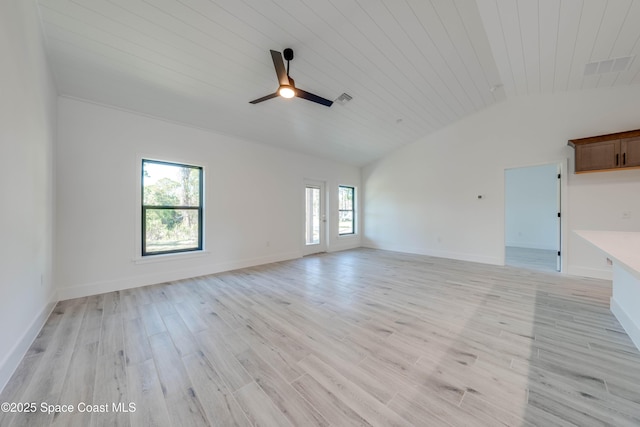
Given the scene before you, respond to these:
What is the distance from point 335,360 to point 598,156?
5.22 m

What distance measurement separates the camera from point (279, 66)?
239cm

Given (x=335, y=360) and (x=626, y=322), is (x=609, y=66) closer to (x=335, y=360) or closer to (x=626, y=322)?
(x=626, y=322)

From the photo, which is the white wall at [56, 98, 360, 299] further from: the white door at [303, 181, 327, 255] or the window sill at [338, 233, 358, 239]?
the window sill at [338, 233, 358, 239]

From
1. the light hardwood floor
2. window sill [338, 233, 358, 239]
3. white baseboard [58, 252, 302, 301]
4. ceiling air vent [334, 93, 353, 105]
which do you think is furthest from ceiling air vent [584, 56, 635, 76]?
white baseboard [58, 252, 302, 301]

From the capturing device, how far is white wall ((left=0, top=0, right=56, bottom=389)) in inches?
62.0

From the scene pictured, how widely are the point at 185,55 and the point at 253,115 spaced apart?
1410 mm

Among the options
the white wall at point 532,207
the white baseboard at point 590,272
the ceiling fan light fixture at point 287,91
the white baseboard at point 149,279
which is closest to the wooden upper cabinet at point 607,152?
the white baseboard at point 590,272

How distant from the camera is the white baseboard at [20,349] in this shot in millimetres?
1553

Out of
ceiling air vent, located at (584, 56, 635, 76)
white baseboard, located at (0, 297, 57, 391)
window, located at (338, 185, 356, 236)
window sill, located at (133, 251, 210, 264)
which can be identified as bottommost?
white baseboard, located at (0, 297, 57, 391)

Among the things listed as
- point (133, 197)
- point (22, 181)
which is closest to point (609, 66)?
point (22, 181)

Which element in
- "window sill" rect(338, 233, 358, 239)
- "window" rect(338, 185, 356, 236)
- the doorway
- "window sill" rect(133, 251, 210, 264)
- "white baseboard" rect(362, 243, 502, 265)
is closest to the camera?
"window sill" rect(133, 251, 210, 264)

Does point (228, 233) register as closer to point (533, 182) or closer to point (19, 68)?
point (19, 68)

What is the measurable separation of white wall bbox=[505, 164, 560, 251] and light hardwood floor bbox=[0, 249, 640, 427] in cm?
444

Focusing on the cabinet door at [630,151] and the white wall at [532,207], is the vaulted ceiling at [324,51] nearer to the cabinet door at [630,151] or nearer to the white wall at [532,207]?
the cabinet door at [630,151]
